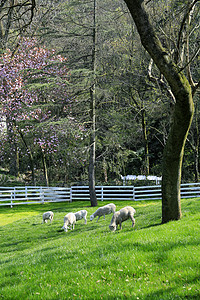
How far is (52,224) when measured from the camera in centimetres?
1305

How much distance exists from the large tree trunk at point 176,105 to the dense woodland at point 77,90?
702cm

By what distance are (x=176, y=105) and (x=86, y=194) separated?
16774 mm

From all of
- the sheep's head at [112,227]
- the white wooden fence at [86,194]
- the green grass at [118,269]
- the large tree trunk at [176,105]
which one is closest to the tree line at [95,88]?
the large tree trunk at [176,105]

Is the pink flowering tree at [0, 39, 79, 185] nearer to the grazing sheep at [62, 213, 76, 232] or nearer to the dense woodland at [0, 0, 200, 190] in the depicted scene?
the dense woodland at [0, 0, 200, 190]

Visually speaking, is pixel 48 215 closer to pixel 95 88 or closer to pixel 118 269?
pixel 118 269

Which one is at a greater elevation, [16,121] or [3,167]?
[16,121]

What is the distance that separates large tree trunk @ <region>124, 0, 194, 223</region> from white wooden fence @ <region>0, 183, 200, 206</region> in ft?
44.8

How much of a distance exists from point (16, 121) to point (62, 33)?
8863mm

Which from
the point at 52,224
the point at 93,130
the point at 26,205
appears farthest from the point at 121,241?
the point at 26,205

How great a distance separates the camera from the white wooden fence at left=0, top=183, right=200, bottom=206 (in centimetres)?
2188

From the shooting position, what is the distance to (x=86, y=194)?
23281 millimetres

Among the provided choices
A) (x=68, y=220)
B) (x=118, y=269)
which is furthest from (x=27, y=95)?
(x=118, y=269)

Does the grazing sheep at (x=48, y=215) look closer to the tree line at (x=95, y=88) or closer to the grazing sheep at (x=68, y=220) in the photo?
the grazing sheep at (x=68, y=220)

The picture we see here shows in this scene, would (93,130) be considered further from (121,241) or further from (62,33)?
(121,241)
